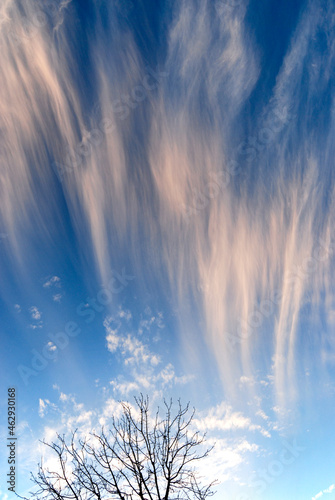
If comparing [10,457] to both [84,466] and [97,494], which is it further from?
[97,494]

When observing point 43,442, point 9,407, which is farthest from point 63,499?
point 9,407

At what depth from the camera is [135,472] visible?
8.55 m

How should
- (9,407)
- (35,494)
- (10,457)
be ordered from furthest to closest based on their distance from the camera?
(9,407) → (10,457) → (35,494)

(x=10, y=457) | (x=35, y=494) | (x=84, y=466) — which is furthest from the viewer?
(x=10, y=457)

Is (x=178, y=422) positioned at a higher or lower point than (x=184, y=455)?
higher

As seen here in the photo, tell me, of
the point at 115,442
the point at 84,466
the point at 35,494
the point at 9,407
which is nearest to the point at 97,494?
the point at 84,466

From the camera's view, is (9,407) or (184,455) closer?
(184,455)

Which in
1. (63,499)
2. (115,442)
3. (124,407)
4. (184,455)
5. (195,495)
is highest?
(124,407)

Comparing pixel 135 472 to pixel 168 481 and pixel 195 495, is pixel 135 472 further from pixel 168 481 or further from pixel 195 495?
pixel 195 495

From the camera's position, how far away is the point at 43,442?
8.74m

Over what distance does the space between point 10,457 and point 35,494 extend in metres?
2.31

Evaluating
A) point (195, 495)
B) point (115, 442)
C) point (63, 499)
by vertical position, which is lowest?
point (195, 495)

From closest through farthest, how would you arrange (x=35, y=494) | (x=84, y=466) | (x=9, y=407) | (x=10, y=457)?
1. (x=35, y=494)
2. (x=84, y=466)
3. (x=10, y=457)
4. (x=9, y=407)

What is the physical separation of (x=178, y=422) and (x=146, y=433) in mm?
1350
